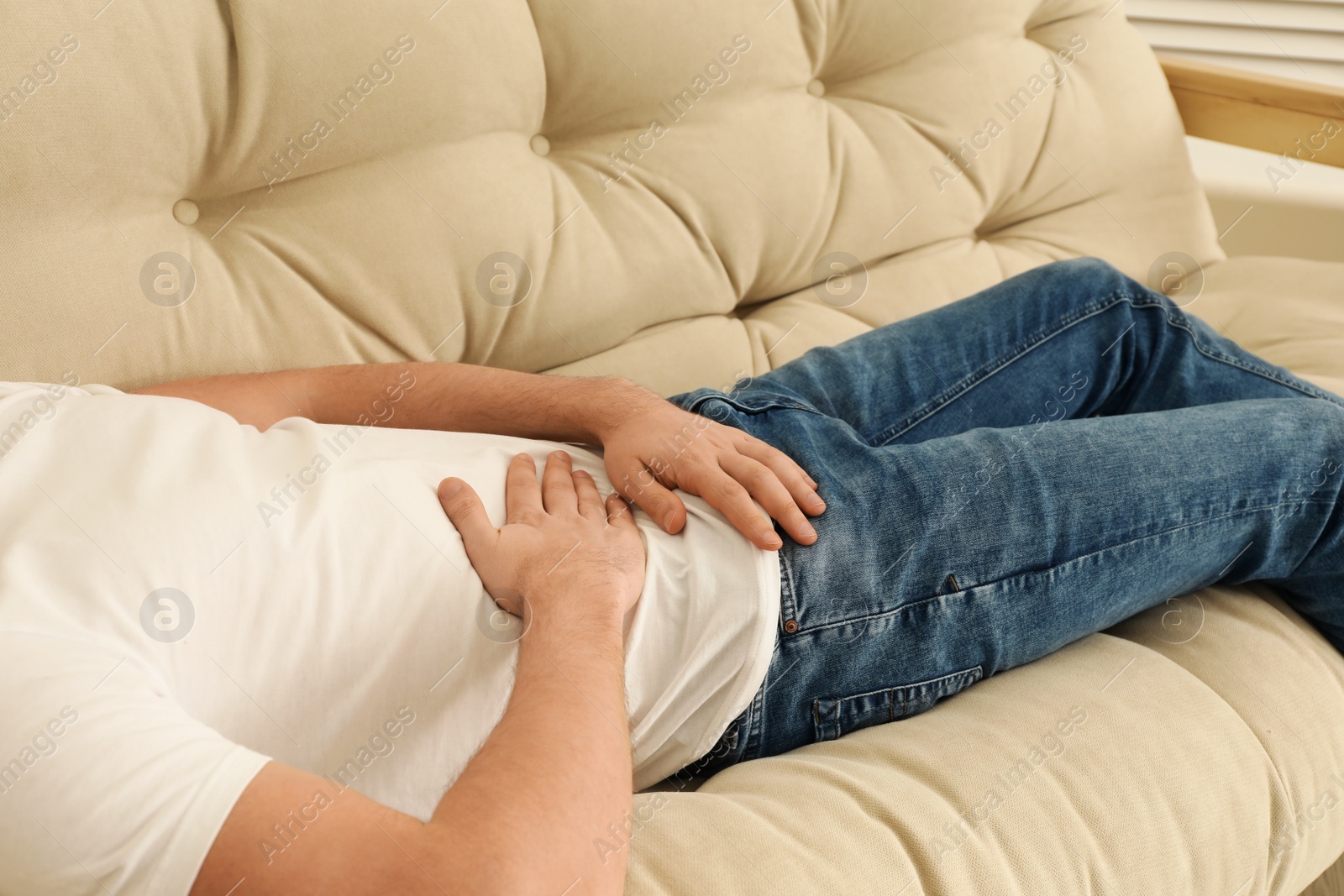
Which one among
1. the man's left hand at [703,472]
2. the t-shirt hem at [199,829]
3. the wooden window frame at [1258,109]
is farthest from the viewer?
the wooden window frame at [1258,109]

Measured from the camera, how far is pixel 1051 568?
75cm

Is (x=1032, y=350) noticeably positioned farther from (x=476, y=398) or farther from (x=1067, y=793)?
(x=476, y=398)

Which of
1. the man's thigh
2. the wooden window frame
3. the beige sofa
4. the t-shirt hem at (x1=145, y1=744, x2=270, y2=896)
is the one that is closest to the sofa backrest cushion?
the beige sofa

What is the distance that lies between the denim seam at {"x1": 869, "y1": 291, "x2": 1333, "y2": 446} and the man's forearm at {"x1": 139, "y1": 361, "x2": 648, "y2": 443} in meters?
0.27

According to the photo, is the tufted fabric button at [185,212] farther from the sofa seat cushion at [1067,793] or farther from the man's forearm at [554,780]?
the sofa seat cushion at [1067,793]

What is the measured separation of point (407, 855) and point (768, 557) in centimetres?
33

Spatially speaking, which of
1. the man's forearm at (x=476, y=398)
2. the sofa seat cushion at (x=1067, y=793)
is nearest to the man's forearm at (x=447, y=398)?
the man's forearm at (x=476, y=398)

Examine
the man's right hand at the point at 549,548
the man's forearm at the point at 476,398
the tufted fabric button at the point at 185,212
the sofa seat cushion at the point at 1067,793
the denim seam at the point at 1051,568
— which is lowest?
the sofa seat cushion at the point at 1067,793

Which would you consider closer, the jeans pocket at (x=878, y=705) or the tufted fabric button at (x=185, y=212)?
the jeans pocket at (x=878, y=705)

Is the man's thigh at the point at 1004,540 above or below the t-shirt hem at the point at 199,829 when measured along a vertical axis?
below

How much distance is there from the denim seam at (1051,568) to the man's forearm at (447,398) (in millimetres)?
272

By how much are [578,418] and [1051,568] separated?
425mm

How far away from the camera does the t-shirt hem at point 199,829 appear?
47 centimetres

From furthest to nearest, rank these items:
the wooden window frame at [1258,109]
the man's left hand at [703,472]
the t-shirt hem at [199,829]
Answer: the wooden window frame at [1258,109]
the man's left hand at [703,472]
the t-shirt hem at [199,829]
